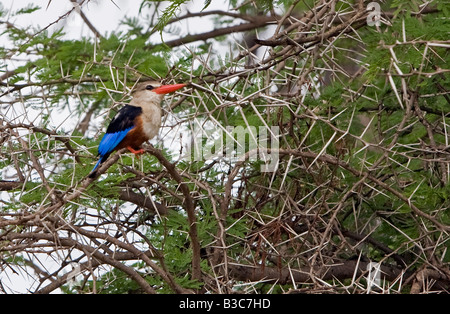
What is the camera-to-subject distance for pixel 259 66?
12.8 feet

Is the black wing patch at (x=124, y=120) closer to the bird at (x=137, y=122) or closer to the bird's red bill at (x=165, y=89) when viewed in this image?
the bird at (x=137, y=122)

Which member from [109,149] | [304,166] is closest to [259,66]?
[304,166]

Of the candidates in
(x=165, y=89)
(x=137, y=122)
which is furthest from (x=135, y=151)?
(x=165, y=89)

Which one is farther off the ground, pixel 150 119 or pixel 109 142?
pixel 150 119

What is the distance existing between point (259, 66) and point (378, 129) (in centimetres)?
73

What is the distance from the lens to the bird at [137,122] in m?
4.07

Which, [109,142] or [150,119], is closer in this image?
[109,142]

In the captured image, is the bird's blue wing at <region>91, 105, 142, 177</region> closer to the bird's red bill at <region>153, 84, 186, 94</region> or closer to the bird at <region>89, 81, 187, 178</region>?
the bird at <region>89, 81, 187, 178</region>

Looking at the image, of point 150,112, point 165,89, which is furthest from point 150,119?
point 165,89

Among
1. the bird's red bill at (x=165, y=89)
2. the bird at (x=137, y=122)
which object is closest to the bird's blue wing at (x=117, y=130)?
the bird at (x=137, y=122)

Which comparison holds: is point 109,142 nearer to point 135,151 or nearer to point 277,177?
point 135,151

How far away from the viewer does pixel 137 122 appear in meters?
4.14

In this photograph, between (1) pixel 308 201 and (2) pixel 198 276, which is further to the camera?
(1) pixel 308 201
